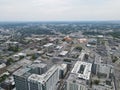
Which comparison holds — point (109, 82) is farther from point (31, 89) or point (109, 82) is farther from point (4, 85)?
point (4, 85)

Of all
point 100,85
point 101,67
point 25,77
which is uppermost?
point 25,77

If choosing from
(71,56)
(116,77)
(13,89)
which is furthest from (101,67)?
(13,89)

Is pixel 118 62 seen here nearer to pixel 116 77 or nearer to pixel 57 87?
pixel 116 77

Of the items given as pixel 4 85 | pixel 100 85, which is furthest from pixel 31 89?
pixel 100 85

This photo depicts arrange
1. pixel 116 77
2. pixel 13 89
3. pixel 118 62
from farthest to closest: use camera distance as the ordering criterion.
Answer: pixel 118 62
pixel 116 77
pixel 13 89

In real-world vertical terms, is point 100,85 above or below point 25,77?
below

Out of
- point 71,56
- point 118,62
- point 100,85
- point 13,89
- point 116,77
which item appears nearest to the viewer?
point 13,89

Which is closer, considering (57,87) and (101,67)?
(57,87)

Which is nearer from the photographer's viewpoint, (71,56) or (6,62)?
(6,62)

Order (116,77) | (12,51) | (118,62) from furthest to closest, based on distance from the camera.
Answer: (12,51), (118,62), (116,77)
